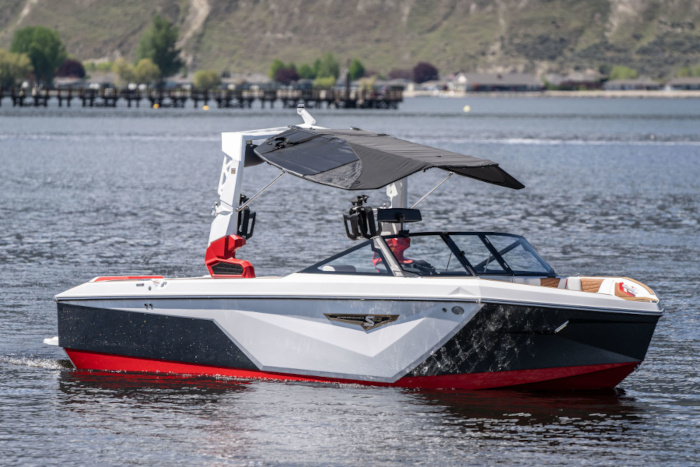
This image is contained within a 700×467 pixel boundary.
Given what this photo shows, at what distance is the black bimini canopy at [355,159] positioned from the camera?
12383 mm

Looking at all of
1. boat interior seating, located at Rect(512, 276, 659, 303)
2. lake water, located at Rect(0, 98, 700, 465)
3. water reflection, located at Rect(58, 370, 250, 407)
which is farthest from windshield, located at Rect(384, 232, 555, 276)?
water reflection, located at Rect(58, 370, 250, 407)

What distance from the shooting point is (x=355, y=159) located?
12789mm

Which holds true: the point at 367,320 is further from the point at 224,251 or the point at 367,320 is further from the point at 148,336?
the point at 148,336

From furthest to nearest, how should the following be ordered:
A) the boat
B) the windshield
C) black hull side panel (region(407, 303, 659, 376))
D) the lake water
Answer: the windshield
the boat
black hull side panel (region(407, 303, 659, 376))
the lake water

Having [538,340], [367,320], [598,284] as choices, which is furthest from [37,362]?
[598,284]

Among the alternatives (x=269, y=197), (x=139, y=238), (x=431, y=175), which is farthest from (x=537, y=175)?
(x=139, y=238)

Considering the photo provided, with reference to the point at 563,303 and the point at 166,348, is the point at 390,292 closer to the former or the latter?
the point at 563,303

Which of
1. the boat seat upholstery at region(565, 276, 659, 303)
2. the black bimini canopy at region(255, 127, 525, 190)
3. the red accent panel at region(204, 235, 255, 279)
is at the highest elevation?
the black bimini canopy at region(255, 127, 525, 190)

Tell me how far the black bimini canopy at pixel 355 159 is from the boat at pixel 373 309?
0.08 ft

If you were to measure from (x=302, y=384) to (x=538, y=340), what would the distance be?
2812 mm

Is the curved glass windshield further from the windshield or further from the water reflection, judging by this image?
the water reflection

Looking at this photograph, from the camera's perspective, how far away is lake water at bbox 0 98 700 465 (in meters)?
11.2

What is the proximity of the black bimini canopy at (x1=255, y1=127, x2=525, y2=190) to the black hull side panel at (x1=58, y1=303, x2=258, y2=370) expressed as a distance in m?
2.09

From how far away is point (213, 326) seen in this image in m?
13.0
